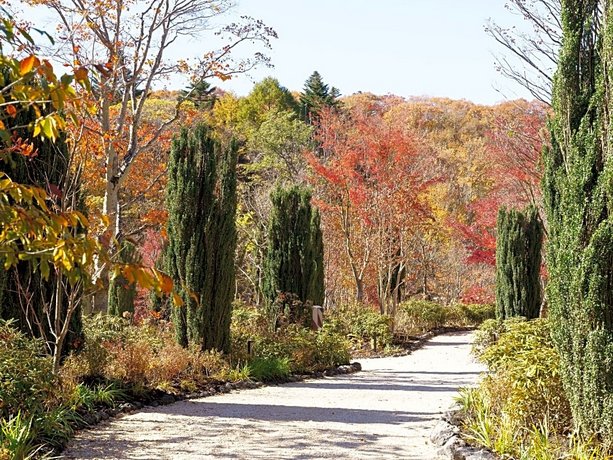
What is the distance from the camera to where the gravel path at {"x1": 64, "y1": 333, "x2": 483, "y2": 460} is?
18.7 feet

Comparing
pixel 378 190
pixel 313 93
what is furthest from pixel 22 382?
pixel 313 93

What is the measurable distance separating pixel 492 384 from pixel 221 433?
271 centimetres

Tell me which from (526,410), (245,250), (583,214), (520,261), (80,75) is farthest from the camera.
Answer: (245,250)

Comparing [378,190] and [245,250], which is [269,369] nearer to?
[378,190]

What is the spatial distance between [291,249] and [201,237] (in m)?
4.32

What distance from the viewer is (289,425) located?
6980 millimetres

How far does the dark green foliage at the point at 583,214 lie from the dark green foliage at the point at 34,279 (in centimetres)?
483

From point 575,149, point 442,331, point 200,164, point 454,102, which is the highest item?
point 454,102

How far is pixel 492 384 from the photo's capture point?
654 cm

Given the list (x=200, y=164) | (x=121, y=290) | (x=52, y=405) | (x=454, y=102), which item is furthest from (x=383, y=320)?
(x=454, y=102)

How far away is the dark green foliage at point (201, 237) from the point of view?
412 inches

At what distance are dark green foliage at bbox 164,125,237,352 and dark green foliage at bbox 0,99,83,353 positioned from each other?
254 centimetres

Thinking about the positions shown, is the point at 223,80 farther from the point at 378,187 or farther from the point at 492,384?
the point at 492,384

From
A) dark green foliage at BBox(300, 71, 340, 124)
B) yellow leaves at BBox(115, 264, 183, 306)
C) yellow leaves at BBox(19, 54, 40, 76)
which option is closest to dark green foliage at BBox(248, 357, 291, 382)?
yellow leaves at BBox(115, 264, 183, 306)
